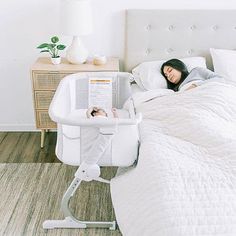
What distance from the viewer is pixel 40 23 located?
9.54 ft

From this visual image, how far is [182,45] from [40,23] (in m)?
1.21

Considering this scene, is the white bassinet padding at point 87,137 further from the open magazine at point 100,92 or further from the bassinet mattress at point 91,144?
the open magazine at point 100,92

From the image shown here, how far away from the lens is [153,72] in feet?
8.73

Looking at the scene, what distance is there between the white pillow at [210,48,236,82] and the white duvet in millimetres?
562

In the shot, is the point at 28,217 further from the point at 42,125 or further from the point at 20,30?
the point at 20,30

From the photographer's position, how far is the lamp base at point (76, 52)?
274 cm

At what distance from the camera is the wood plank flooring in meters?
2.02

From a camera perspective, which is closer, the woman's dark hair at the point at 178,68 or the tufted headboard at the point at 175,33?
the woman's dark hair at the point at 178,68

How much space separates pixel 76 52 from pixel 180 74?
837mm

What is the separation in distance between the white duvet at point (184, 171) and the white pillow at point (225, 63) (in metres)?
0.56

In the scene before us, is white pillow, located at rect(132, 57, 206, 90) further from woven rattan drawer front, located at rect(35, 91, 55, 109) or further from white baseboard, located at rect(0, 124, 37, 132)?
white baseboard, located at rect(0, 124, 37, 132)

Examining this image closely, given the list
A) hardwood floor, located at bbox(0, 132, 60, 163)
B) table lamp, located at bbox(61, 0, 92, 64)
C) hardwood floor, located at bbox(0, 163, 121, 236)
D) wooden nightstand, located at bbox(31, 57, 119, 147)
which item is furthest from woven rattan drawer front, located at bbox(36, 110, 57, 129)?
table lamp, located at bbox(61, 0, 92, 64)

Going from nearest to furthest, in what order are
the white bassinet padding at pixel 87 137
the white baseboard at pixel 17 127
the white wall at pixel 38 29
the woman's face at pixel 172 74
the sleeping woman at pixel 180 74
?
the white bassinet padding at pixel 87 137 → the sleeping woman at pixel 180 74 → the woman's face at pixel 172 74 → the white wall at pixel 38 29 → the white baseboard at pixel 17 127

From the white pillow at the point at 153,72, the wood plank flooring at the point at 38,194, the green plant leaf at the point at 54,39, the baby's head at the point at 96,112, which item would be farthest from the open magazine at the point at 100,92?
the green plant leaf at the point at 54,39
